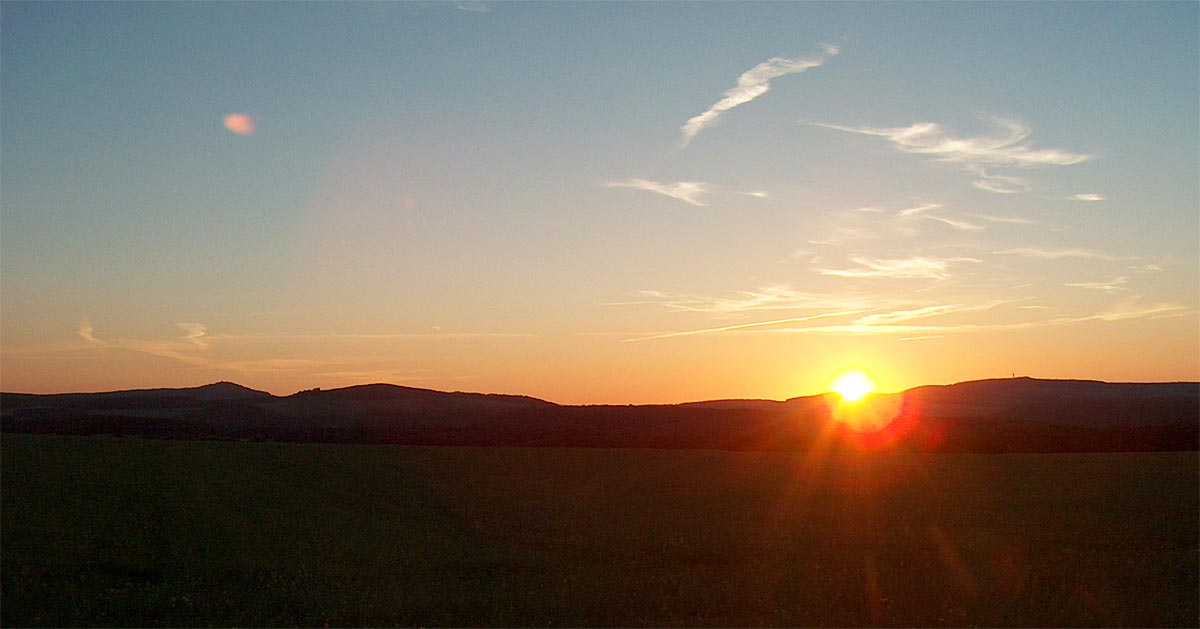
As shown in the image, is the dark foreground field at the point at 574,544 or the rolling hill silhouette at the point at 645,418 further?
the rolling hill silhouette at the point at 645,418

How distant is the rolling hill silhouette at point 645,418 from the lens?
2928 inches

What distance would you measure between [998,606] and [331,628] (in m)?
12.6

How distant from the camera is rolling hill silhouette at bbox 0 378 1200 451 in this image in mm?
74375

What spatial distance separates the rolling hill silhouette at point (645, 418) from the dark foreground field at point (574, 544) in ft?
86.0

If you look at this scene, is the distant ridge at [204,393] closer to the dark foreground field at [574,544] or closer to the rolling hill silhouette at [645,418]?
the rolling hill silhouette at [645,418]

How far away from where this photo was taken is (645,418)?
99438 millimetres

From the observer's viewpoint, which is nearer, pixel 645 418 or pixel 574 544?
pixel 574 544

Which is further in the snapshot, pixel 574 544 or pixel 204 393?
pixel 204 393

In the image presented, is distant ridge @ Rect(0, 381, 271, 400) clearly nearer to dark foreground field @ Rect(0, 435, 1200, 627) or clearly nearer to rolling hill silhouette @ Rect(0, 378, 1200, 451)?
rolling hill silhouette @ Rect(0, 378, 1200, 451)

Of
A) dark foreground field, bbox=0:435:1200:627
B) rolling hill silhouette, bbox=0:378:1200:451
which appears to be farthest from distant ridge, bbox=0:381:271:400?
dark foreground field, bbox=0:435:1200:627

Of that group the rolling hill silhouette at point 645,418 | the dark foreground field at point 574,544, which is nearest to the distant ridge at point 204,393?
the rolling hill silhouette at point 645,418

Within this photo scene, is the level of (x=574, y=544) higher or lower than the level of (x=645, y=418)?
lower

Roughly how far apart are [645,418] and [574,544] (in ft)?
241

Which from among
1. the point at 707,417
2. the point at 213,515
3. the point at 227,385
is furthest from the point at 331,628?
the point at 227,385
